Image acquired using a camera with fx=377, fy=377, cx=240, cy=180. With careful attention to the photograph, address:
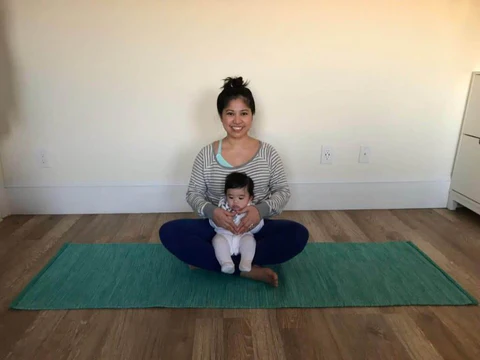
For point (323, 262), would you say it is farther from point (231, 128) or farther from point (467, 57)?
point (467, 57)

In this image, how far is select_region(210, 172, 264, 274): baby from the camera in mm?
1495

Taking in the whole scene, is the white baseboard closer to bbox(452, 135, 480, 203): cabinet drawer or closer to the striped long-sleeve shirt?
bbox(452, 135, 480, 203): cabinet drawer

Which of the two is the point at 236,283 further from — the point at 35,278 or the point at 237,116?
the point at 35,278

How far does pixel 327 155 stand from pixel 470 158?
818mm

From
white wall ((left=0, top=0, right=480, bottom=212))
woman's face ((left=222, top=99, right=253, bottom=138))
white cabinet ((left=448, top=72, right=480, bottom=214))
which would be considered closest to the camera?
woman's face ((left=222, top=99, right=253, bottom=138))

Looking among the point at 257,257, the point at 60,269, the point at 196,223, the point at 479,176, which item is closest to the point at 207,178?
the point at 196,223

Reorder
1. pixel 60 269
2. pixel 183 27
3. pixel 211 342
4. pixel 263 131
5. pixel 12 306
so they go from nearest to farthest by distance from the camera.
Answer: pixel 211 342
pixel 12 306
pixel 60 269
pixel 183 27
pixel 263 131

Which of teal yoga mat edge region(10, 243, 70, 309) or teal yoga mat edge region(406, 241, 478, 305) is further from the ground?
teal yoga mat edge region(406, 241, 478, 305)

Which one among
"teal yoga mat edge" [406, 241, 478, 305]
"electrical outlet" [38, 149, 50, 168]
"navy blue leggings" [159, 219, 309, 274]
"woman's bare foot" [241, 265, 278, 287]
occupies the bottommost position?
"teal yoga mat edge" [406, 241, 478, 305]

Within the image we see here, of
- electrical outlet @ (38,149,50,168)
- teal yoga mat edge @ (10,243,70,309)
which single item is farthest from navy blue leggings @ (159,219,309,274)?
electrical outlet @ (38,149,50,168)

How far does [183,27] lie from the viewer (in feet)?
Result: 6.70

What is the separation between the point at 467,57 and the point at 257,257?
172 cm

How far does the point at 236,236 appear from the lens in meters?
1.54

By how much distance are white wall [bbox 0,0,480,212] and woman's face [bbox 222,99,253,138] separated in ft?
1.96
